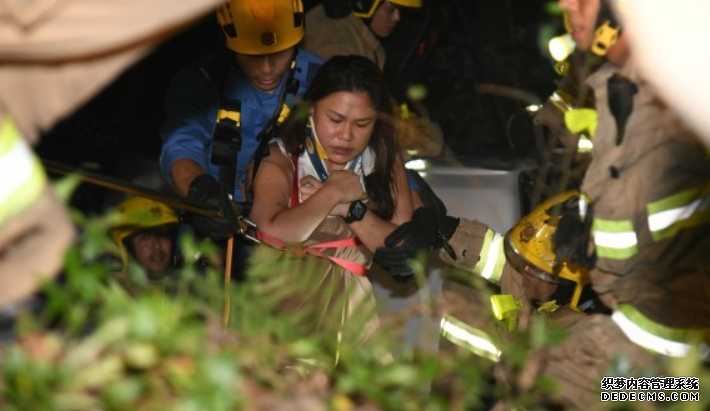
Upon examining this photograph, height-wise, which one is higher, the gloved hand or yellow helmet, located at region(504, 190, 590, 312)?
yellow helmet, located at region(504, 190, 590, 312)

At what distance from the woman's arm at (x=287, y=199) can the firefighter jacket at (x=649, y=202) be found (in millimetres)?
1249

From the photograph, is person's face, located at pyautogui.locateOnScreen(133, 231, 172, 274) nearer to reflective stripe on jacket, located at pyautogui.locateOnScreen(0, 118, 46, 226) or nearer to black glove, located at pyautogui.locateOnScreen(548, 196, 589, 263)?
black glove, located at pyautogui.locateOnScreen(548, 196, 589, 263)

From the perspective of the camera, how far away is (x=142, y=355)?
7.09 ft

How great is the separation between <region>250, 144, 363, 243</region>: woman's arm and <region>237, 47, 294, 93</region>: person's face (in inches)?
14.9

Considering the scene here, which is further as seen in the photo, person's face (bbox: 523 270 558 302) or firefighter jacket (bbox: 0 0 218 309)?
person's face (bbox: 523 270 558 302)

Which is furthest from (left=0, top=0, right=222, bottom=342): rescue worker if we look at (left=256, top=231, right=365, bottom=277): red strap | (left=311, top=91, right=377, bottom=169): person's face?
(left=311, top=91, right=377, bottom=169): person's face

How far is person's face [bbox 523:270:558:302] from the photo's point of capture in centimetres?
455

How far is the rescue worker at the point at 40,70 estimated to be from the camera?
274cm

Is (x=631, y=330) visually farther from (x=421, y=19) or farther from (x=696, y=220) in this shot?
(x=421, y=19)

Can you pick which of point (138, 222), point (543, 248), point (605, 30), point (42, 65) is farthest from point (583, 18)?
point (138, 222)

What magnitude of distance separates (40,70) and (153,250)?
8.72 feet

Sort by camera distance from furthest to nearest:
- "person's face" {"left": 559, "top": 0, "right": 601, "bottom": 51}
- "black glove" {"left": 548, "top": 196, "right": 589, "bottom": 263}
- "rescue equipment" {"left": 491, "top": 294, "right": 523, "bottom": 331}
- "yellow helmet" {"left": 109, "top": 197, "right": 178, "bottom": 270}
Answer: "yellow helmet" {"left": 109, "top": 197, "right": 178, "bottom": 270}
"rescue equipment" {"left": 491, "top": 294, "right": 523, "bottom": 331}
"black glove" {"left": 548, "top": 196, "right": 589, "bottom": 263}
"person's face" {"left": 559, "top": 0, "right": 601, "bottom": 51}

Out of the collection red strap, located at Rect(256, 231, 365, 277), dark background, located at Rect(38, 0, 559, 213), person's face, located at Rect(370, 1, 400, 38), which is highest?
person's face, located at Rect(370, 1, 400, 38)

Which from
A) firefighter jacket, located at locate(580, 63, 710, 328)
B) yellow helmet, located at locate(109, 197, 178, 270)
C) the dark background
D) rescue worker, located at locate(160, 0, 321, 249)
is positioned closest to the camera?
firefighter jacket, located at locate(580, 63, 710, 328)
